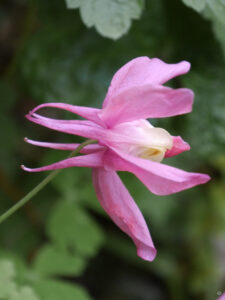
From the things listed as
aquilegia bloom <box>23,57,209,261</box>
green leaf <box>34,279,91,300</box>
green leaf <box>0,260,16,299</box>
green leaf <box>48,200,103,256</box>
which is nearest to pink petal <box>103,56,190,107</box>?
aquilegia bloom <box>23,57,209,261</box>

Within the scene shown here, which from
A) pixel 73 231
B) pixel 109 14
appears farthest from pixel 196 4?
pixel 73 231

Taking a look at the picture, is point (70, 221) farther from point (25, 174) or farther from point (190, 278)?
point (190, 278)

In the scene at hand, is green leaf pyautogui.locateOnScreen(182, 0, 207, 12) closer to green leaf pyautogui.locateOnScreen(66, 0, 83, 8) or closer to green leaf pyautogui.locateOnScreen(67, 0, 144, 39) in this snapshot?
green leaf pyautogui.locateOnScreen(67, 0, 144, 39)

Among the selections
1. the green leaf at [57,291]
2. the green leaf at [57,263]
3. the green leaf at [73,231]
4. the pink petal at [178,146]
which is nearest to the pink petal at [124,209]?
the pink petal at [178,146]

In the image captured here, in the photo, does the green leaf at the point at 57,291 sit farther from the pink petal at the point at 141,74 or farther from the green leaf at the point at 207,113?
the pink petal at the point at 141,74

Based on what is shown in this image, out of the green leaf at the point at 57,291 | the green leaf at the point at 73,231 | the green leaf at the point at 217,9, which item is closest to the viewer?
the green leaf at the point at 217,9

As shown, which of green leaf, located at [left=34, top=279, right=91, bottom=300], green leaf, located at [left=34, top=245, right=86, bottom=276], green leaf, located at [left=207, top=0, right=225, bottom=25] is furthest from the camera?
green leaf, located at [left=34, top=245, right=86, bottom=276]

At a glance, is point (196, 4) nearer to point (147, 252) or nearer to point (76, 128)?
point (76, 128)
